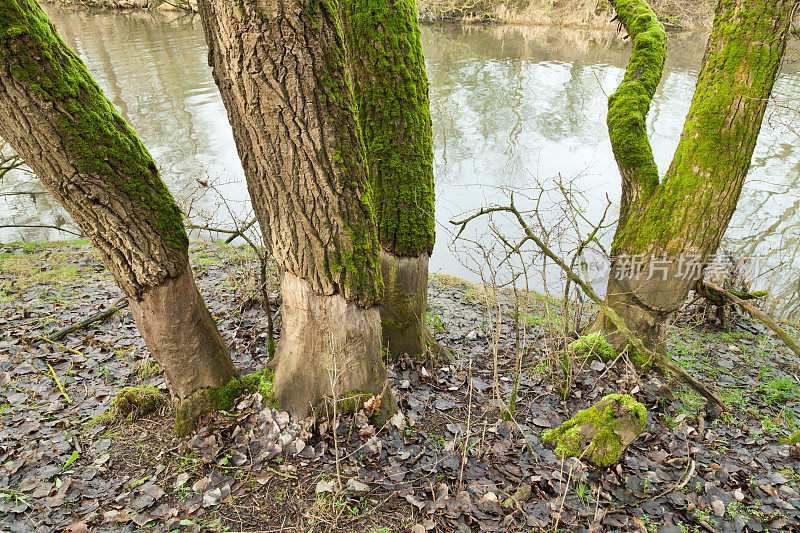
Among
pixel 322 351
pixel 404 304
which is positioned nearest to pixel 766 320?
pixel 404 304

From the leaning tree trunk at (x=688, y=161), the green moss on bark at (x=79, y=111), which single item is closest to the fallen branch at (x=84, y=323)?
the green moss on bark at (x=79, y=111)

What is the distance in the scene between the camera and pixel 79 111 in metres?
2.29

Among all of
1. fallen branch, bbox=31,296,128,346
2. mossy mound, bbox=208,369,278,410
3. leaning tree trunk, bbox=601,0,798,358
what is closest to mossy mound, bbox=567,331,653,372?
leaning tree trunk, bbox=601,0,798,358

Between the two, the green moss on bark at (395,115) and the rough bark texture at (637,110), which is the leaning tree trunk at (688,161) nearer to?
the rough bark texture at (637,110)

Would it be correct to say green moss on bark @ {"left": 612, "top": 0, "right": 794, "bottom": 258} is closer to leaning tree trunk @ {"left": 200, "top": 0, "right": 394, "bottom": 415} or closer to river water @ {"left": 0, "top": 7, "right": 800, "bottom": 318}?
river water @ {"left": 0, "top": 7, "right": 800, "bottom": 318}

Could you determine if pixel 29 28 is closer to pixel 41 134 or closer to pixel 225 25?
pixel 41 134

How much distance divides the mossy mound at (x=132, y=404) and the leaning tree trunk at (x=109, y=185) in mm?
366

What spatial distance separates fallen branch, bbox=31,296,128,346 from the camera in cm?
408

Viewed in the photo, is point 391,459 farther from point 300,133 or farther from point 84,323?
point 84,323

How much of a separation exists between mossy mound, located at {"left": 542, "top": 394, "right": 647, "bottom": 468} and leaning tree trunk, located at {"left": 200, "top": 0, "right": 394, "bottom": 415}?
135 centimetres

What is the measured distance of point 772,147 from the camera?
33.4ft

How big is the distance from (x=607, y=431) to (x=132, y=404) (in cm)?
333

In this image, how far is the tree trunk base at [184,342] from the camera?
109 inches

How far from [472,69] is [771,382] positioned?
1573cm
